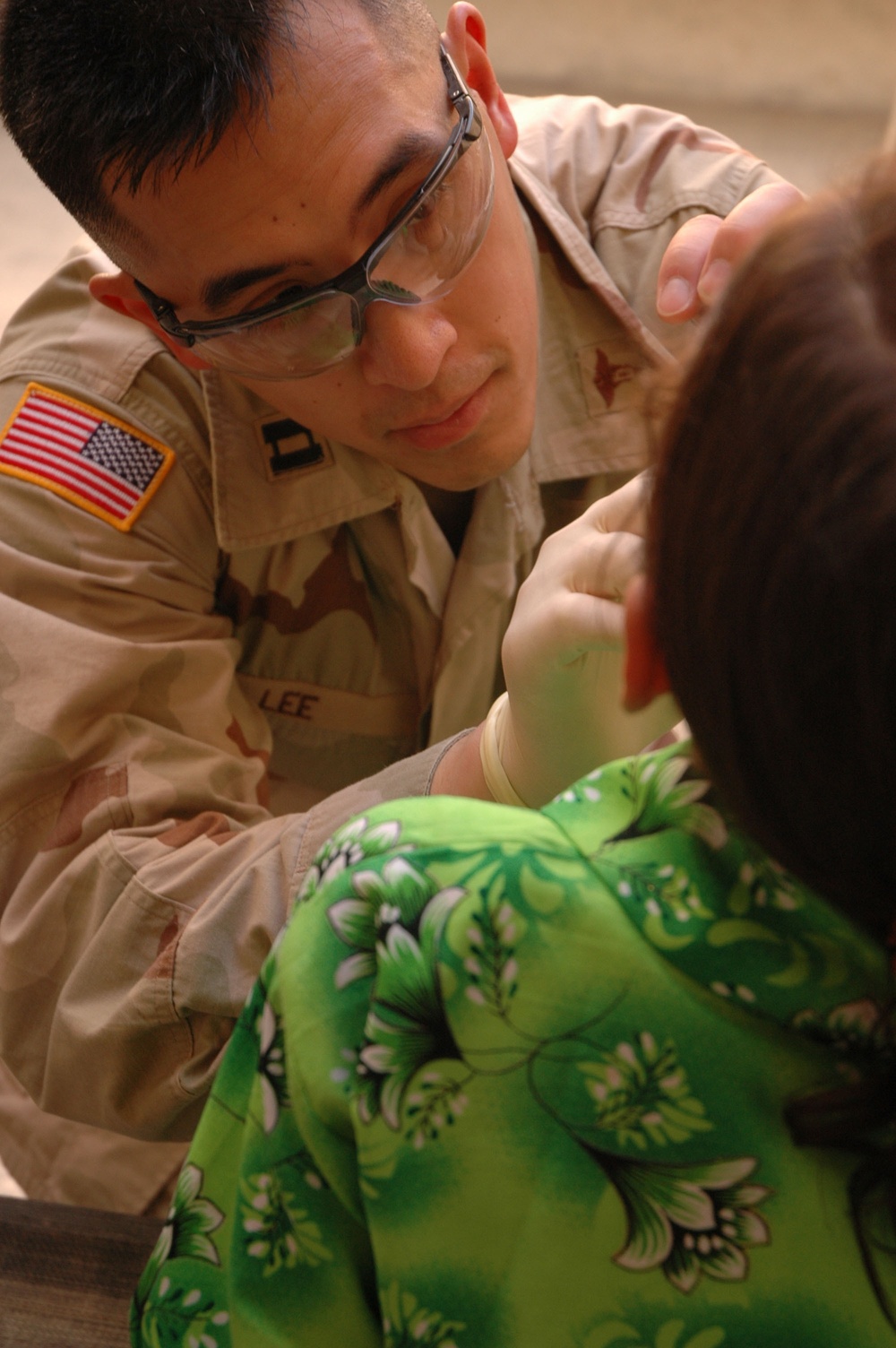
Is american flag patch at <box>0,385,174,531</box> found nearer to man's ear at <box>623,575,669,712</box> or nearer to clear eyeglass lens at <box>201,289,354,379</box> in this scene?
clear eyeglass lens at <box>201,289,354,379</box>

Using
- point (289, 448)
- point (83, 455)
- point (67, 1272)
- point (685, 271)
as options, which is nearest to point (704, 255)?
point (685, 271)

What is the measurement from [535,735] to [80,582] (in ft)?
1.44

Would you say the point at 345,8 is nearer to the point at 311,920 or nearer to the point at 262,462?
the point at 262,462

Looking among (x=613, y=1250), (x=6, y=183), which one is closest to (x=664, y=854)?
(x=613, y=1250)

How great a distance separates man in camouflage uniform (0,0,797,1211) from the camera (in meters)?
0.82

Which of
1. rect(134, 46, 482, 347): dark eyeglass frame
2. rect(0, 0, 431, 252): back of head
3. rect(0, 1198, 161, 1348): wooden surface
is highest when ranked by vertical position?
rect(0, 0, 431, 252): back of head

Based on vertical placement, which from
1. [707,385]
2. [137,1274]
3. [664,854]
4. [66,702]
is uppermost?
[707,385]

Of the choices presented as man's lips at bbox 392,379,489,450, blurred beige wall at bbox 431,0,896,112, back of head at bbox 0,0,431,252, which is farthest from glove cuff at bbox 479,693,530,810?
blurred beige wall at bbox 431,0,896,112

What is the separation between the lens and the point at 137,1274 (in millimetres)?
875

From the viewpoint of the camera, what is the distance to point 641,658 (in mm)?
475

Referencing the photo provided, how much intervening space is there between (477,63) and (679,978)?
87 centimetres

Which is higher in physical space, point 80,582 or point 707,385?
point 707,385

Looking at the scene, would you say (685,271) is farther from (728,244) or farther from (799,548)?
(799,548)

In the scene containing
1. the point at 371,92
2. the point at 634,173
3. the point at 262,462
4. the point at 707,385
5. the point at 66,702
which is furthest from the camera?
the point at 634,173
